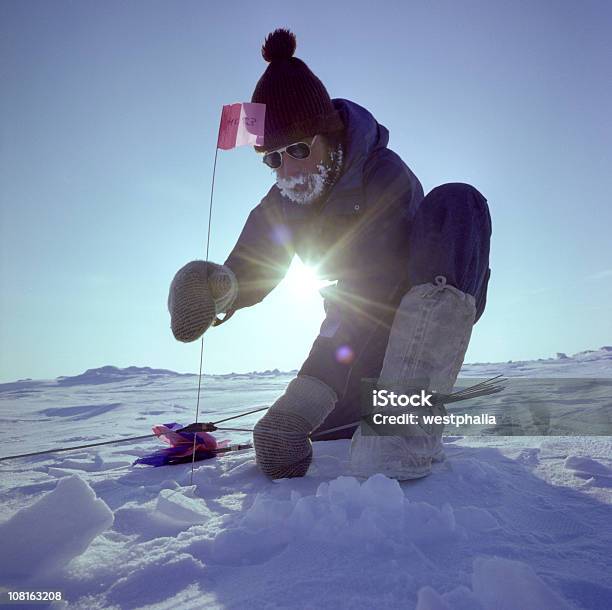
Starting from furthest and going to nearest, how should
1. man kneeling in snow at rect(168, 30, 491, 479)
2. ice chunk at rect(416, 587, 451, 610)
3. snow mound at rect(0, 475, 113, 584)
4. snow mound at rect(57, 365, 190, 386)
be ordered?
snow mound at rect(57, 365, 190, 386)
man kneeling in snow at rect(168, 30, 491, 479)
snow mound at rect(0, 475, 113, 584)
ice chunk at rect(416, 587, 451, 610)

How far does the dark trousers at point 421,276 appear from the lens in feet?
3.64

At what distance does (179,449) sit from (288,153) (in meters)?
1.09

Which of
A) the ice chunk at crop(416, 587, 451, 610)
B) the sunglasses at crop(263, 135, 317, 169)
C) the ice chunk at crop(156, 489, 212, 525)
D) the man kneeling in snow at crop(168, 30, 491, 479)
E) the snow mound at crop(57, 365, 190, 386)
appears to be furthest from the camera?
the snow mound at crop(57, 365, 190, 386)

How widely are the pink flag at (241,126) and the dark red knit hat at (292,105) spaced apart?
15cm

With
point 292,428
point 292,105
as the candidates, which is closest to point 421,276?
point 292,428

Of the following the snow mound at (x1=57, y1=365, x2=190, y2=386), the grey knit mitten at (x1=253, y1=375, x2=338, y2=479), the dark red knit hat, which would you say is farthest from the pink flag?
the snow mound at (x1=57, y1=365, x2=190, y2=386)

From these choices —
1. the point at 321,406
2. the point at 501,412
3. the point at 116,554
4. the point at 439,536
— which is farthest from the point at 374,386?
the point at 501,412

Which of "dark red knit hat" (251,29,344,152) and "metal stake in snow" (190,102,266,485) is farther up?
"dark red knit hat" (251,29,344,152)

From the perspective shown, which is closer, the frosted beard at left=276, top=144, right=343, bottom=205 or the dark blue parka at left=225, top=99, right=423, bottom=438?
the dark blue parka at left=225, top=99, right=423, bottom=438

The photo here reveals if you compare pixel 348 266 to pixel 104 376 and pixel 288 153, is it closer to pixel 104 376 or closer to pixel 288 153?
pixel 288 153

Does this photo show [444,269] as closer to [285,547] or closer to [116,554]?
[285,547]

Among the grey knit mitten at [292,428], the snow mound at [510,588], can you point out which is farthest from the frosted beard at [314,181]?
the snow mound at [510,588]

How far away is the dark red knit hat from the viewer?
1.42 meters

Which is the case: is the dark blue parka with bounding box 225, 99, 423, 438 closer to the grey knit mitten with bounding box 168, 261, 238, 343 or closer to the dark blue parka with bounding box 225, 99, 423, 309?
the dark blue parka with bounding box 225, 99, 423, 309
